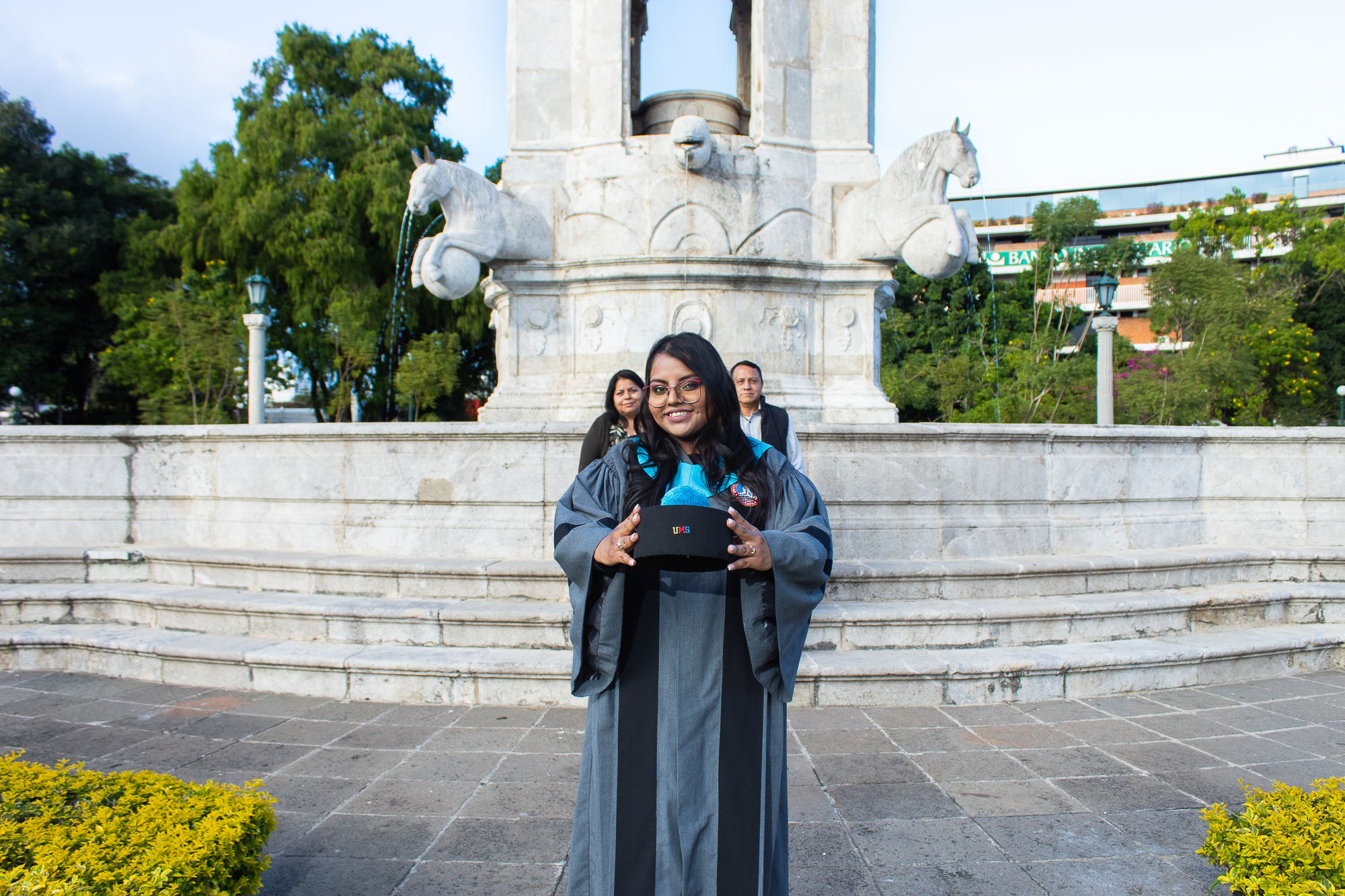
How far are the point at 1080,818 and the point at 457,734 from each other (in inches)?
118

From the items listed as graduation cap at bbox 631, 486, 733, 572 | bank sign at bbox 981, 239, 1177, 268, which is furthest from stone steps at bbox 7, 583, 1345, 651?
bank sign at bbox 981, 239, 1177, 268

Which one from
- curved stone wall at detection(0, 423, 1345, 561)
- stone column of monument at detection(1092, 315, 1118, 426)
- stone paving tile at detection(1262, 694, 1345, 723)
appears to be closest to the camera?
stone paving tile at detection(1262, 694, 1345, 723)

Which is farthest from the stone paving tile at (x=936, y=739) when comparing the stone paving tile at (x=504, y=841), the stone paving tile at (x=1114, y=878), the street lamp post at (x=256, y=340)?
the street lamp post at (x=256, y=340)

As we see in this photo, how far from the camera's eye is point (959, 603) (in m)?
5.48

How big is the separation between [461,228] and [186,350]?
17670 millimetres

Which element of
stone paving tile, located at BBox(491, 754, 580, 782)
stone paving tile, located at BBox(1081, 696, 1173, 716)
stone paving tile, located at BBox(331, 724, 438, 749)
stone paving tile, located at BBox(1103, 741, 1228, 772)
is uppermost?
stone paving tile, located at BBox(1081, 696, 1173, 716)

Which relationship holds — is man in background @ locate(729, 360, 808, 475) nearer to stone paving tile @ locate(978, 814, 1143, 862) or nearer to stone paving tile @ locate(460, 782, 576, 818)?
stone paving tile @ locate(978, 814, 1143, 862)

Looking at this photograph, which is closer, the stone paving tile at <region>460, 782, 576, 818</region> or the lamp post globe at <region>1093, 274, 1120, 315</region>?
the stone paving tile at <region>460, 782, 576, 818</region>

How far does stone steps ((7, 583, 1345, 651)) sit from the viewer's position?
205 inches

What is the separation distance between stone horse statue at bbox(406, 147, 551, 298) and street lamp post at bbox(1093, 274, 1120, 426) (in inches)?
416

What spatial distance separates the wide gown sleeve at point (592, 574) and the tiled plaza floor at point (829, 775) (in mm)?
1268

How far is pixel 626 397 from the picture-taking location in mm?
4906

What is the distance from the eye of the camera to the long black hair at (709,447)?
83.7 inches

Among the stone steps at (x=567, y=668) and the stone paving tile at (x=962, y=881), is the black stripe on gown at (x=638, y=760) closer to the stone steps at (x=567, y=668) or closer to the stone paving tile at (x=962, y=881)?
the stone paving tile at (x=962, y=881)
